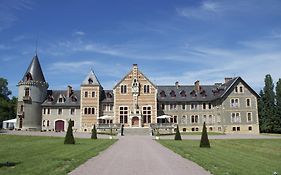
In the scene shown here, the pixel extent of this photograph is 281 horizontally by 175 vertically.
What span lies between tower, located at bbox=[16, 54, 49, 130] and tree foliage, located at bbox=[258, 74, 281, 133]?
151 ft

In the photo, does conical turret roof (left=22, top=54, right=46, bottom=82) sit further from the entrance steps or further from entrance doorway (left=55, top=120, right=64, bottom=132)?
the entrance steps

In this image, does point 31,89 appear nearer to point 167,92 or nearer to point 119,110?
point 119,110

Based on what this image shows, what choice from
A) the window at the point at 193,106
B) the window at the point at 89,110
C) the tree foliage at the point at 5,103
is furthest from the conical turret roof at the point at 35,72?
the window at the point at 193,106

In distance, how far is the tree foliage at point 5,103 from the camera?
7612 cm

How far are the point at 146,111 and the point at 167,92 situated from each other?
7.79 metres

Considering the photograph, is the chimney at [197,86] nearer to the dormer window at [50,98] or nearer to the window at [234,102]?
the window at [234,102]

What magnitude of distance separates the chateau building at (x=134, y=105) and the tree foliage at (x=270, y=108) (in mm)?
8957

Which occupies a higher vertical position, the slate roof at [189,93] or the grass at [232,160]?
the slate roof at [189,93]

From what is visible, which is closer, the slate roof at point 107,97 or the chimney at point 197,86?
the slate roof at point 107,97

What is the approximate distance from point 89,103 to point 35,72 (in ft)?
39.7

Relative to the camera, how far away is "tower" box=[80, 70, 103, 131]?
188 ft

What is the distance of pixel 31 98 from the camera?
186ft

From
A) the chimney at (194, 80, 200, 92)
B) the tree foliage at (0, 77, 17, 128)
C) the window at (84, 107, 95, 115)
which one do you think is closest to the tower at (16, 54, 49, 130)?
the window at (84, 107, 95, 115)

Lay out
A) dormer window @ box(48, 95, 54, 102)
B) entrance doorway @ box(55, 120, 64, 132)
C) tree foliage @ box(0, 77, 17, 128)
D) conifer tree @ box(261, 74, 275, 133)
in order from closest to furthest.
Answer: entrance doorway @ box(55, 120, 64, 132)
dormer window @ box(48, 95, 54, 102)
conifer tree @ box(261, 74, 275, 133)
tree foliage @ box(0, 77, 17, 128)
